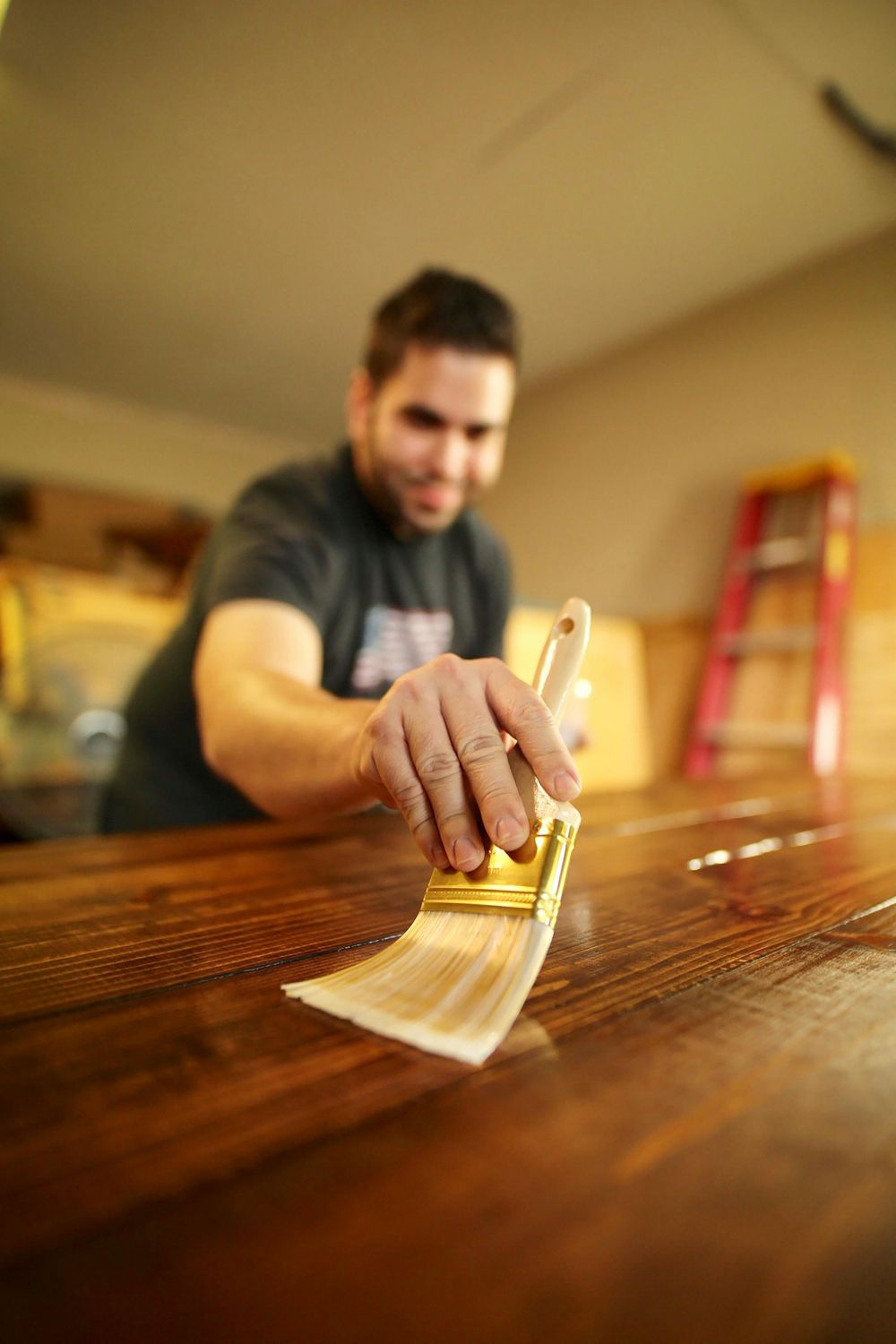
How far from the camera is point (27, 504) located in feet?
11.5

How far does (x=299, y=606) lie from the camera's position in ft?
3.11

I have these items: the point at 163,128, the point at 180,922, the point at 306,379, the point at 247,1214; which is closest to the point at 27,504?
the point at 306,379

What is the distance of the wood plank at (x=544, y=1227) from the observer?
Answer: 165 mm

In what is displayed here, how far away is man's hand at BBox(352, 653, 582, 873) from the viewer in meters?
0.39

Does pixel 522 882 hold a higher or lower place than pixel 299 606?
lower

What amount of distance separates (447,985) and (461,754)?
120mm

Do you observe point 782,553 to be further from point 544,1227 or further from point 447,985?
point 544,1227

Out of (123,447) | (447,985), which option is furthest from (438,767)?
(123,447)

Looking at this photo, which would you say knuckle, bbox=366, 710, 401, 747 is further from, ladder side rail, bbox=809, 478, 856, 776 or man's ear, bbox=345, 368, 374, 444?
ladder side rail, bbox=809, 478, 856, 776

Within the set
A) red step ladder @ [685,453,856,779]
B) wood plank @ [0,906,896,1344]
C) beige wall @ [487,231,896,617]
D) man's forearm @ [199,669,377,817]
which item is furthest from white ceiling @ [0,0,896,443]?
wood plank @ [0,906,896,1344]

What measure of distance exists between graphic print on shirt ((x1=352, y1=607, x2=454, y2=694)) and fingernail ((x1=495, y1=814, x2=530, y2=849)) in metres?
0.86

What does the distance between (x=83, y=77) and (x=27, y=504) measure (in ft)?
A: 6.59

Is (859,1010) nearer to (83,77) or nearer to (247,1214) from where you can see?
(247,1214)

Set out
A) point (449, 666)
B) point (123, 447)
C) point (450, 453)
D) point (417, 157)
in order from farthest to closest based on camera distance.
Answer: point (123, 447)
point (417, 157)
point (450, 453)
point (449, 666)
